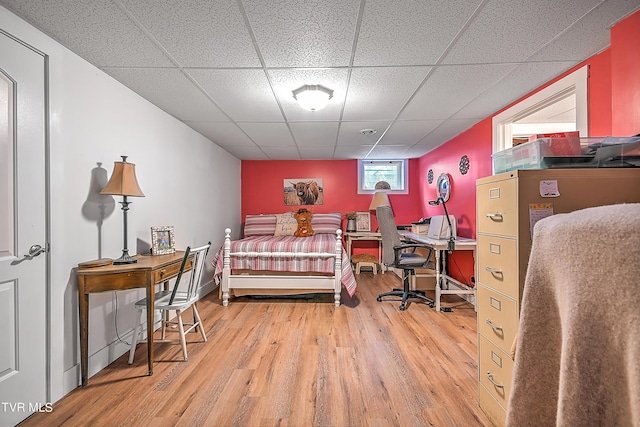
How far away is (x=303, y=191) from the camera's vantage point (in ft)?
19.2

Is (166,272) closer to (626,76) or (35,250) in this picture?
(35,250)

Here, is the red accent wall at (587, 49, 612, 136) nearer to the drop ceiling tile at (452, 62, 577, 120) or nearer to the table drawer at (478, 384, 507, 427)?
the drop ceiling tile at (452, 62, 577, 120)

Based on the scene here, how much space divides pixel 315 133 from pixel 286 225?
1994 millimetres

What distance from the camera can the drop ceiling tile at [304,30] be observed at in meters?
1.51

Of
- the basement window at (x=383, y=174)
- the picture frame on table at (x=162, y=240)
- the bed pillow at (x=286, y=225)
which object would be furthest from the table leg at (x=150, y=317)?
the basement window at (x=383, y=174)

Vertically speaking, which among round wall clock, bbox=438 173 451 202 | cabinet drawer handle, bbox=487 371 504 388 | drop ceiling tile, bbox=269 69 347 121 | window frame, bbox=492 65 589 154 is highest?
drop ceiling tile, bbox=269 69 347 121

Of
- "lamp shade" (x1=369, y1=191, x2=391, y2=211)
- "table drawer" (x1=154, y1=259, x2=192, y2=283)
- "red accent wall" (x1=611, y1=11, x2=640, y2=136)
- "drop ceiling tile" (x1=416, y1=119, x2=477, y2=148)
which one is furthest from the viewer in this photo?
"lamp shade" (x1=369, y1=191, x2=391, y2=211)

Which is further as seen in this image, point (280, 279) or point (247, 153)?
point (247, 153)

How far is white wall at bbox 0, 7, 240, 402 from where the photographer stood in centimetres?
181

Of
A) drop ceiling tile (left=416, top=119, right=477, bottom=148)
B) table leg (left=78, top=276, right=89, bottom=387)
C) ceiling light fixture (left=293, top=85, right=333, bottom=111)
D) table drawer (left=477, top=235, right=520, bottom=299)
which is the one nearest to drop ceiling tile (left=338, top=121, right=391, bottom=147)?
drop ceiling tile (left=416, top=119, right=477, bottom=148)

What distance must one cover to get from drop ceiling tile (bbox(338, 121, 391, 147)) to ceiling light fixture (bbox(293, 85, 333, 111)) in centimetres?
97

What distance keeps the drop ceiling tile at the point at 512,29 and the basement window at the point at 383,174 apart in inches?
151

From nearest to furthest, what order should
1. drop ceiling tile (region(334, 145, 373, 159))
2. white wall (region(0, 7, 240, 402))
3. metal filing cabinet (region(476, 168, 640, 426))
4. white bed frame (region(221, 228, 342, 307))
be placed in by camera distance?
metal filing cabinet (region(476, 168, 640, 426)) → white wall (region(0, 7, 240, 402)) → white bed frame (region(221, 228, 342, 307)) → drop ceiling tile (region(334, 145, 373, 159))

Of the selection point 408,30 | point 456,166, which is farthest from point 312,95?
point 456,166
